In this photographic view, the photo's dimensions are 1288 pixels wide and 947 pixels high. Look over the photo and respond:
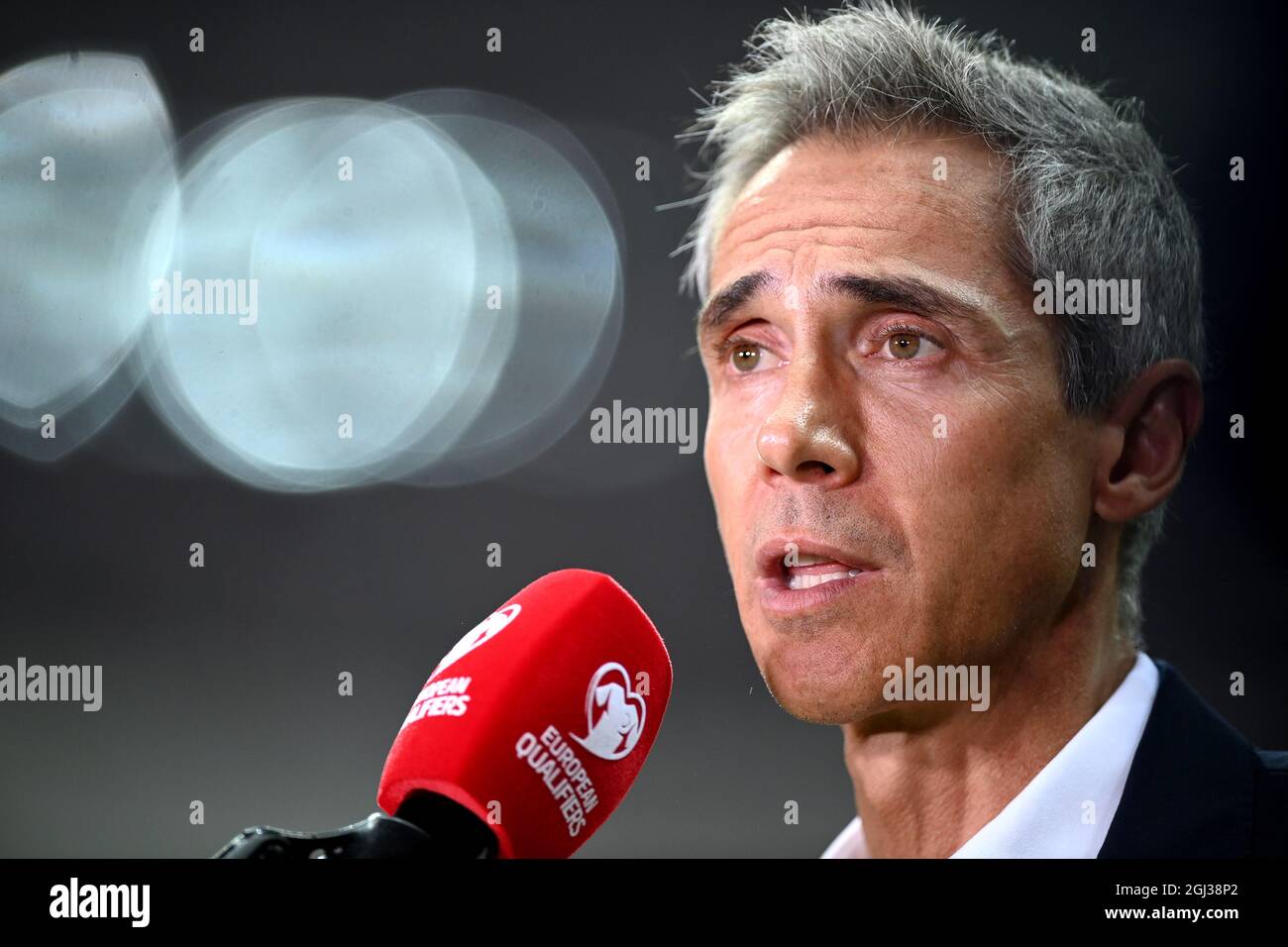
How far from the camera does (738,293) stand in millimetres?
2043

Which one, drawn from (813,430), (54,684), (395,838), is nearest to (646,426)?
(813,430)

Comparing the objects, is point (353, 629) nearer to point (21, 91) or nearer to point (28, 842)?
point (28, 842)

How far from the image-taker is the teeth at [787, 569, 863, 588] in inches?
74.3

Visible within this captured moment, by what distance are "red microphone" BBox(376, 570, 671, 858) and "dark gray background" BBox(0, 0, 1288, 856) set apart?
2.02ft

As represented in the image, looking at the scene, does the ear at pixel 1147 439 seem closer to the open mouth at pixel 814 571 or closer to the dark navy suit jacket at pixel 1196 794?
the dark navy suit jacket at pixel 1196 794

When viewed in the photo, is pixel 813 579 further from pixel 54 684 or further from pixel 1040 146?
pixel 54 684

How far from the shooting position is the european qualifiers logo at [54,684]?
87.8 inches

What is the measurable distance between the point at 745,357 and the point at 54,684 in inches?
54.8

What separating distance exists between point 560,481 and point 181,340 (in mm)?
755

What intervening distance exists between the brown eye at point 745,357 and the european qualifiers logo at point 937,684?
1.81 ft

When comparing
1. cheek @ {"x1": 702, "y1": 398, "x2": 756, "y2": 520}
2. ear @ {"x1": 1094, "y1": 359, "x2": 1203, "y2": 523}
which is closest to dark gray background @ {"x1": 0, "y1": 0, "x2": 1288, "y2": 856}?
cheek @ {"x1": 702, "y1": 398, "x2": 756, "y2": 520}

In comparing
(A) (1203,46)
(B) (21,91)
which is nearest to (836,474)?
(A) (1203,46)

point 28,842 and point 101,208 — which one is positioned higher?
point 101,208

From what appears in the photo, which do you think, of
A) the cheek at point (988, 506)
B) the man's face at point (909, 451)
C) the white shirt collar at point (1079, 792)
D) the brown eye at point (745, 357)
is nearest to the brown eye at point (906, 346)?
the man's face at point (909, 451)
